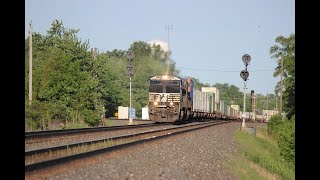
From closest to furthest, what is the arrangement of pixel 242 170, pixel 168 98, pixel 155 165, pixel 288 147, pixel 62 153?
pixel 155 165, pixel 62 153, pixel 242 170, pixel 288 147, pixel 168 98

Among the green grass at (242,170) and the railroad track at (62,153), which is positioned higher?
the railroad track at (62,153)

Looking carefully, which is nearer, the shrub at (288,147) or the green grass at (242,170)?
the green grass at (242,170)

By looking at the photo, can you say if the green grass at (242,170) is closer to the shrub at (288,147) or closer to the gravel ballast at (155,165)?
the gravel ballast at (155,165)

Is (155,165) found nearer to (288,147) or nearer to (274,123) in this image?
(288,147)

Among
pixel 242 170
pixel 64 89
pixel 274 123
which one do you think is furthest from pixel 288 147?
pixel 274 123

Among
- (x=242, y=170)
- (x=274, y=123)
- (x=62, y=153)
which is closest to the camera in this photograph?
(x=62, y=153)

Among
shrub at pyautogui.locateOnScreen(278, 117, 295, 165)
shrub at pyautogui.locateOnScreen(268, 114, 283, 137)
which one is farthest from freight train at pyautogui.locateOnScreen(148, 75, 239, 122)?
shrub at pyautogui.locateOnScreen(268, 114, 283, 137)

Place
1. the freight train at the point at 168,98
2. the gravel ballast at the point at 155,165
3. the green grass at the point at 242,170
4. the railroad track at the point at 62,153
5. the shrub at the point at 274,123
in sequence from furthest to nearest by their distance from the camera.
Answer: the shrub at the point at 274,123 < the freight train at the point at 168,98 < the green grass at the point at 242,170 < the gravel ballast at the point at 155,165 < the railroad track at the point at 62,153

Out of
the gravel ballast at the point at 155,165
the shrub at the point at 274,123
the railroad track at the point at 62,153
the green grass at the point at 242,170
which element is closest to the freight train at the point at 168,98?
the shrub at the point at 274,123

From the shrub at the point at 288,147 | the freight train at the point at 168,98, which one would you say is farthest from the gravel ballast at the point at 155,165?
the freight train at the point at 168,98

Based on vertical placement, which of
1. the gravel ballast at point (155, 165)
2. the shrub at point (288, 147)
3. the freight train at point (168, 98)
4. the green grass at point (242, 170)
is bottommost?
the shrub at point (288, 147)

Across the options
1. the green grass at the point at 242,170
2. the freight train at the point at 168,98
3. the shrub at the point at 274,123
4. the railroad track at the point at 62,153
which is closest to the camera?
the railroad track at the point at 62,153
